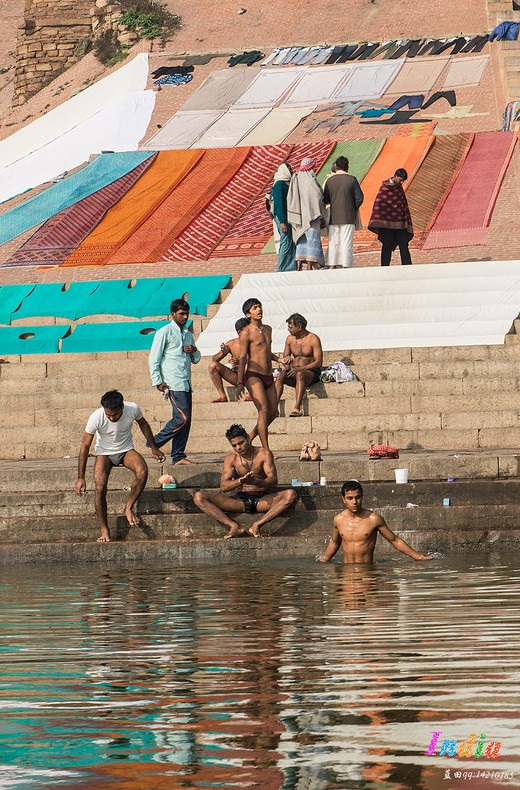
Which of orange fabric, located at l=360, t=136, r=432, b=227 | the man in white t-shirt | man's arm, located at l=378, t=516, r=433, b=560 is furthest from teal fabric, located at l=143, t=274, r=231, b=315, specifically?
man's arm, located at l=378, t=516, r=433, b=560

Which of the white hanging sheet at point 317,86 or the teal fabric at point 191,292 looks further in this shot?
the white hanging sheet at point 317,86

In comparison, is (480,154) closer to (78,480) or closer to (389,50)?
(389,50)

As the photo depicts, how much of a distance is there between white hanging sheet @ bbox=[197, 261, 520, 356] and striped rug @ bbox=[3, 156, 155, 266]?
4457 mm

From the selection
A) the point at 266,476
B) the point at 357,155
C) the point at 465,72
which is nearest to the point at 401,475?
the point at 266,476

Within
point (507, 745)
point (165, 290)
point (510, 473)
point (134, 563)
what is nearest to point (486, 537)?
point (510, 473)

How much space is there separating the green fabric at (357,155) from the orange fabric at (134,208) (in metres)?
2.08

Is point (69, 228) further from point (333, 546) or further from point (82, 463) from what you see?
point (333, 546)

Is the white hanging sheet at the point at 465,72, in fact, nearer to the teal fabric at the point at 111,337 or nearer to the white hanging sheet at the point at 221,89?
the white hanging sheet at the point at 221,89

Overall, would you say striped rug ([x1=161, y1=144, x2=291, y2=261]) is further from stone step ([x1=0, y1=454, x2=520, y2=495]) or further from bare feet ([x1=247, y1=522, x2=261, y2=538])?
bare feet ([x1=247, y1=522, x2=261, y2=538])

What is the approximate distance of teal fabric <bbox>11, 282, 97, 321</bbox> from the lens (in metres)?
16.4

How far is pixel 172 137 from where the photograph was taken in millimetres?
24719

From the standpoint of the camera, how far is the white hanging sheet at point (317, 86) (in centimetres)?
2611

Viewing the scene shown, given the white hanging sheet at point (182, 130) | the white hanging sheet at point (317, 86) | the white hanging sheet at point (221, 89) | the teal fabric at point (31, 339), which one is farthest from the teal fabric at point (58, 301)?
the white hanging sheet at point (317, 86)

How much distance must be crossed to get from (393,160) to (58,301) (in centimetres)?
629
